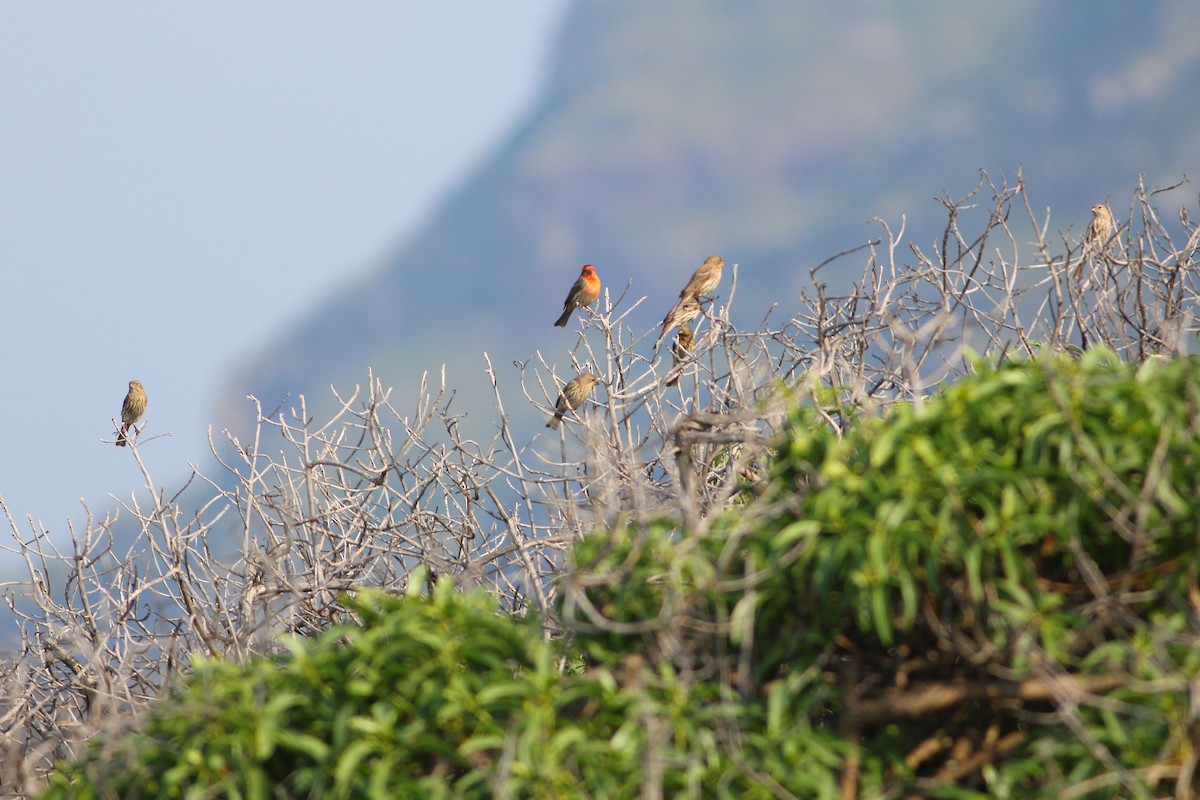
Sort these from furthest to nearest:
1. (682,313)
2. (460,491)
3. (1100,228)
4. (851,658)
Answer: (682,313)
(1100,228)
(460,491)
(851,658)

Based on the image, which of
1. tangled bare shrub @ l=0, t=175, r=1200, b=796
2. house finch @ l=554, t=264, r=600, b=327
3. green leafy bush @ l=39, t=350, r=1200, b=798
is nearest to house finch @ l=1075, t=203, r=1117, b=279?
tangled bare shrub @ l=0, t=175, r=1200, b=796

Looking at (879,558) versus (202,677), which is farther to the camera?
(202,677)

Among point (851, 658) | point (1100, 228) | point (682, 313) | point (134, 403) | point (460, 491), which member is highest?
point (1100, 228)

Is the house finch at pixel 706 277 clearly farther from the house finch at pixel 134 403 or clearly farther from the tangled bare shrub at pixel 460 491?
the house finch at pixel 134 403

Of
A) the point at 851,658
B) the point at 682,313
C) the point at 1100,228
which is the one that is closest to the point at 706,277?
the point at 682,313

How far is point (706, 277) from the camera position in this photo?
10711 mm

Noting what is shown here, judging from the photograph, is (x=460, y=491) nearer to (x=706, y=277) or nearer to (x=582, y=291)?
(x=706, y=277)

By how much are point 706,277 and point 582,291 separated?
2.14m

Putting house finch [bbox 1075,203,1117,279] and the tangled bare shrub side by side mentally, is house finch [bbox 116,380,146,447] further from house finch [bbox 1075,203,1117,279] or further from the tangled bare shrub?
house finch [bbox 1075,203,1117,279]

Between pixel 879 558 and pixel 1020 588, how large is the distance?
391mm

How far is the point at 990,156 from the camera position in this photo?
320 ft

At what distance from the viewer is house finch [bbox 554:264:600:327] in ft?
40.9

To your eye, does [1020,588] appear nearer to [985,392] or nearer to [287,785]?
[985,392]

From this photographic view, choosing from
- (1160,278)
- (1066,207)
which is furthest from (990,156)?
(1160,278)
